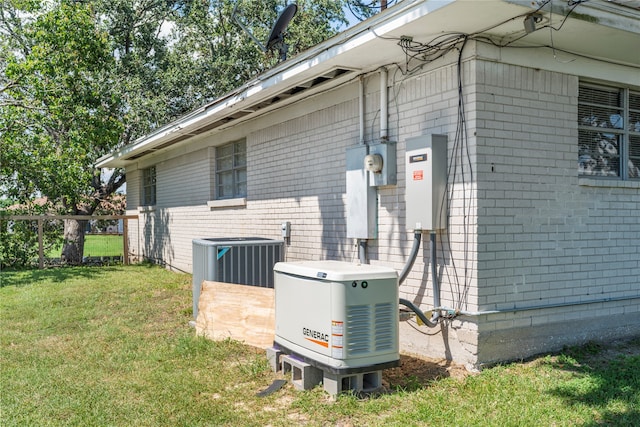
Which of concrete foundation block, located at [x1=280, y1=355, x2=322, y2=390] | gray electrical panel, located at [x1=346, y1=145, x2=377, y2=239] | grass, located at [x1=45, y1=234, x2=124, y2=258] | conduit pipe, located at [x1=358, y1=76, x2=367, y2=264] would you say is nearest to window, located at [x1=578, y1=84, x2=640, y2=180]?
gray electrical panel, located at [x1=346, y1=145, x2=377, y2=239]

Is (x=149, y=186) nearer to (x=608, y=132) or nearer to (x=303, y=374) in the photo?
(x=303, y=374)

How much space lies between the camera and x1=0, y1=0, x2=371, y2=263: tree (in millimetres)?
13781

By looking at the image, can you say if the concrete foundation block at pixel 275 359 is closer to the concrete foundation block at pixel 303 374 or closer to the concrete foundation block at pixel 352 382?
the concrete foundation block at pixel 303 374

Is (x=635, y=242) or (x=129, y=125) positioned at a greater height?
(x=129, y=125)

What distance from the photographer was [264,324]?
6.20 metres

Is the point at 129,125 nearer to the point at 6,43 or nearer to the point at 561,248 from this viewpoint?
the point at 6,43

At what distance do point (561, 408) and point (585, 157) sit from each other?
3.02m

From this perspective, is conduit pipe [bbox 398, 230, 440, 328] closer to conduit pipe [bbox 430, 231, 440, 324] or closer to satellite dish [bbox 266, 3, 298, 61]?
conduit pipe [bbox 430, 231, 440, 324]

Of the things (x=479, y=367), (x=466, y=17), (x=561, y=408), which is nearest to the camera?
(x=561, y=408)

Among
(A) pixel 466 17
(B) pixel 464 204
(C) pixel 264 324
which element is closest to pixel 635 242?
(B) pixel 464 204

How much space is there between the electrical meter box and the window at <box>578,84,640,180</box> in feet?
5.65

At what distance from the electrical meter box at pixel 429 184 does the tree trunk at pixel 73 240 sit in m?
14.9

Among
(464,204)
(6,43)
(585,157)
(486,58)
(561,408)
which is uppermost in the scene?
(6,43)

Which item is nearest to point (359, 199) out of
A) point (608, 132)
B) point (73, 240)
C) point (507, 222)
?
point (507, 222)
